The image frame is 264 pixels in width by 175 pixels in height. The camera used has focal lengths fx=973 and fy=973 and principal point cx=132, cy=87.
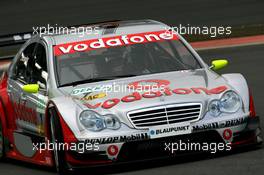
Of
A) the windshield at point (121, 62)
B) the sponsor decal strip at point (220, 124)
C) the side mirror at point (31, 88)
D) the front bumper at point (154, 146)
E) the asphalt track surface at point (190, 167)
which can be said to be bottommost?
the asphalt track surface at point (190, 167)

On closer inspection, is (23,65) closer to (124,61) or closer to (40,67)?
(40,67)

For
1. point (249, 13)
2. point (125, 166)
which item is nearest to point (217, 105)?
point (125, 166)

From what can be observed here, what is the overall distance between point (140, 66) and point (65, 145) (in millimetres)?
1567

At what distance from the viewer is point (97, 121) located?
29.1ft

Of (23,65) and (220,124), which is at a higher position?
(23,65)

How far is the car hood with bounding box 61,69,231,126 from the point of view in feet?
29.3

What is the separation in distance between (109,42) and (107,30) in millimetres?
375

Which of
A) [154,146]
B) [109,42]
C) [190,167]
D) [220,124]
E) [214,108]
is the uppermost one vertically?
[109,42]

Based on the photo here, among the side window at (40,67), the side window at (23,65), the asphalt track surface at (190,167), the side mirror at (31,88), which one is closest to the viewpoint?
the asphalt track surface at (190,167)

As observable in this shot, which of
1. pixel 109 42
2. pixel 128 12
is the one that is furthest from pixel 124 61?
pixel 128 12

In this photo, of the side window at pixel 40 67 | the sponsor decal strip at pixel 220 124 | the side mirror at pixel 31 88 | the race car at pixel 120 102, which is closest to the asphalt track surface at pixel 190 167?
the race car at pixel 120 102

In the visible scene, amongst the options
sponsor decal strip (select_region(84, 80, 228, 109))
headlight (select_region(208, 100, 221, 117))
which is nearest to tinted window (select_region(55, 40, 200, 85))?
sponsor decal strip (select_region(84, 80, 228, 109))

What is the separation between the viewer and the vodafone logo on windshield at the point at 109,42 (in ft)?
33.7

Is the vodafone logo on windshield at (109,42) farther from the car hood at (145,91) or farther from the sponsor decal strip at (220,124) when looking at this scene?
the sponsor decal strip at (220,124)
